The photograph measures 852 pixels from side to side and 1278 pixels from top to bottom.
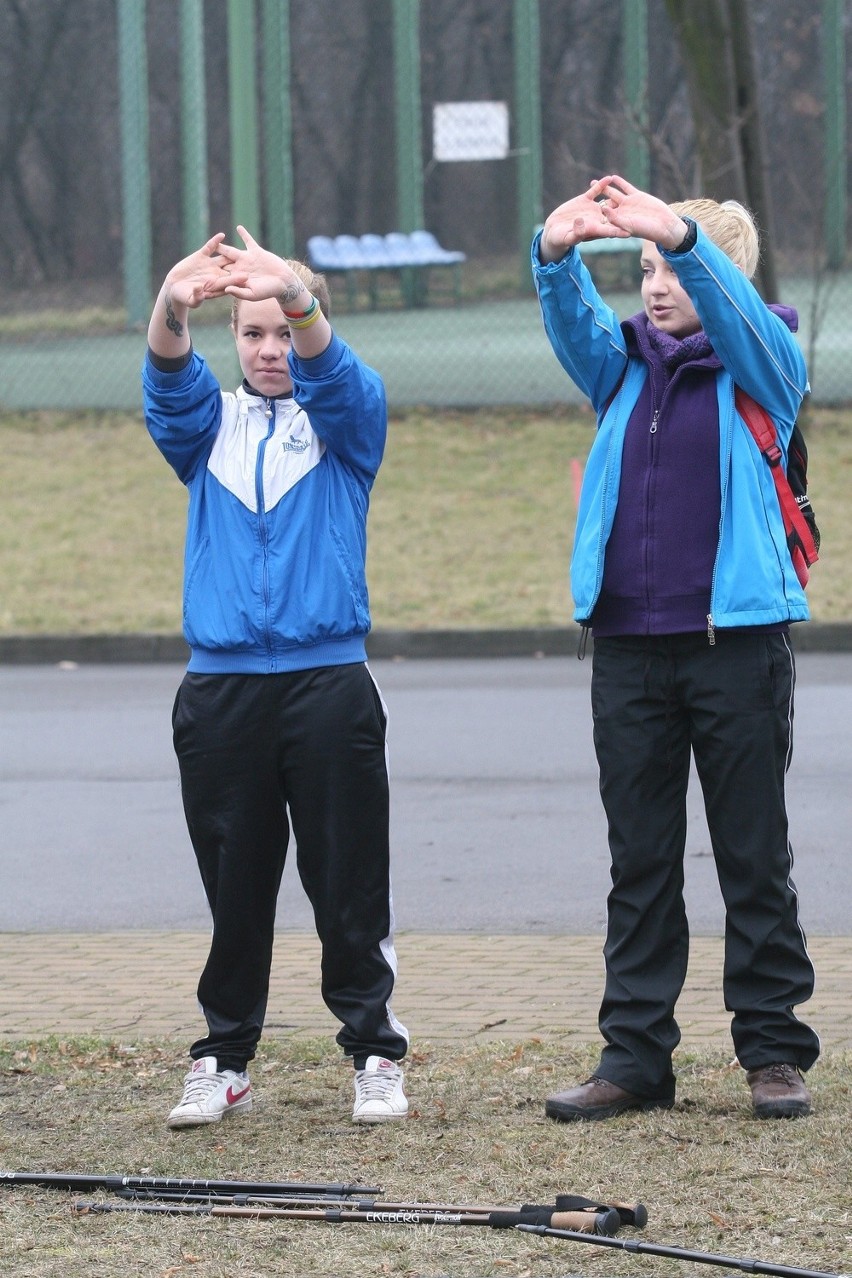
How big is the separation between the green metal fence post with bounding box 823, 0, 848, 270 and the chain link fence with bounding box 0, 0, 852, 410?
0.12 ft

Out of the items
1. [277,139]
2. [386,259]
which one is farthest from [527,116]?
[277,139]

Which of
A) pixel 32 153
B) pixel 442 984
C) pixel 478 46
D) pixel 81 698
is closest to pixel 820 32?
pixel 478 46

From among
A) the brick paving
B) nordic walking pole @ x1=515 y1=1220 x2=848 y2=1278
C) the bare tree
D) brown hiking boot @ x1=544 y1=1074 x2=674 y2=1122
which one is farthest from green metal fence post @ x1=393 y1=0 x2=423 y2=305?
nordic walking pole @ x1=515 y1=1220 x2=848 y2=1278

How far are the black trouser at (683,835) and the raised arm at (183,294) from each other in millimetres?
1193

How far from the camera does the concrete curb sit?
13.6 m

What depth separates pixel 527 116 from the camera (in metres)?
24.1

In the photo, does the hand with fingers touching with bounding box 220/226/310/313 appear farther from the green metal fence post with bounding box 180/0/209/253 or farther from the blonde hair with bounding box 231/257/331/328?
the green metal fence post with bounding box 180/0/209/253

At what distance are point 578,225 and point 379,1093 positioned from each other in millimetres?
1985

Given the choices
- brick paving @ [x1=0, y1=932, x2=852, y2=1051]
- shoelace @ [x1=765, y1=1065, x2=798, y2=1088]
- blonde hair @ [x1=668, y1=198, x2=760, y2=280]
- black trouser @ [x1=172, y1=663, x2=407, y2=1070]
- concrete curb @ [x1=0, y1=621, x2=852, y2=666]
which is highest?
blonde hair @ [x1=668, y1=198, x2=760, y2=280]

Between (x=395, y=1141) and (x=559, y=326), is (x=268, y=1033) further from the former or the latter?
(x=559, y=326)

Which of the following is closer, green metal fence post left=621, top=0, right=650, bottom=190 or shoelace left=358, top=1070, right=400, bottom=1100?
shoelace left=358, top=1070, right=400, bottom=1100

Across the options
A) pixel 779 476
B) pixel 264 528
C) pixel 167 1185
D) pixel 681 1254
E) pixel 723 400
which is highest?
pixel 723 400

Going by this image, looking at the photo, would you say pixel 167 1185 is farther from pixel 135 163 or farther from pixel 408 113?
pixel 408 113

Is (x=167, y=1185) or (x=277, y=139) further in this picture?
(x=277, y=139)
